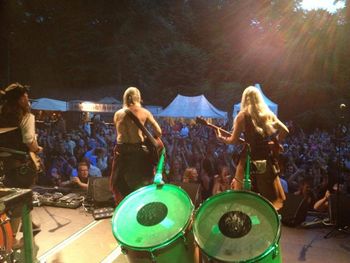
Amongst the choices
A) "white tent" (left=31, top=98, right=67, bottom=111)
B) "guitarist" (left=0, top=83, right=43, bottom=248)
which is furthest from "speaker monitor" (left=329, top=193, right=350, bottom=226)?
"white tent" (left=31, top=98, right=67, bottom=111)

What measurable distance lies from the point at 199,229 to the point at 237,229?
23 cm

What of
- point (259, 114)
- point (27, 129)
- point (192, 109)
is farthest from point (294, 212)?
point (192, 109)

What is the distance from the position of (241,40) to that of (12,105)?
17.2m

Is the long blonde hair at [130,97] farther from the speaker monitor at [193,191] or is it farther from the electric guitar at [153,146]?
the speaker monitor at [193,191]

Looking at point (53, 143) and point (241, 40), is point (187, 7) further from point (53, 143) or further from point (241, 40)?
point (53, 143)

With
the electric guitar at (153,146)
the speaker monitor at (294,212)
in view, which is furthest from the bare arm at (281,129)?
the speaker monitor at (294,212)

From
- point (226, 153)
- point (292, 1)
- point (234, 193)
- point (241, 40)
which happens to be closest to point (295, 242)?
point (234, 193)

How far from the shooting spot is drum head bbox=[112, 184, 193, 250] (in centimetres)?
207

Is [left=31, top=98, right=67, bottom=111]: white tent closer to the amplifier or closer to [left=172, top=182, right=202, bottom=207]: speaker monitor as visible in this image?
the amplifier

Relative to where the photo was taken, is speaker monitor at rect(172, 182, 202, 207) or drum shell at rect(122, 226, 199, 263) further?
speaker monitor at rect(172, 182, 202, 207)

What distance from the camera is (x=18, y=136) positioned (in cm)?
312

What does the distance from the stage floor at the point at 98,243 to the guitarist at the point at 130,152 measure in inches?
25.2

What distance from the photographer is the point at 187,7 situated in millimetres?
17391

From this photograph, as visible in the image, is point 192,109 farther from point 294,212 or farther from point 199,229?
point 199,229
